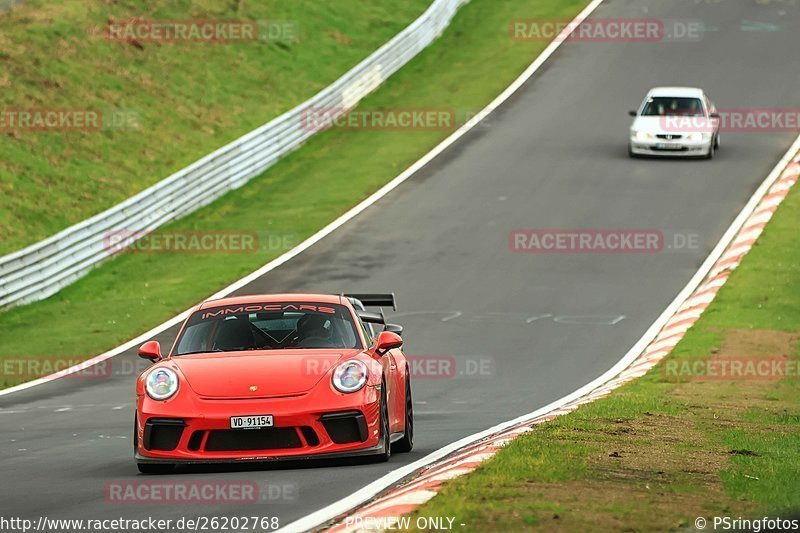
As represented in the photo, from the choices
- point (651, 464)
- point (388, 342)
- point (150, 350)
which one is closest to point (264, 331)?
point (150, 350)

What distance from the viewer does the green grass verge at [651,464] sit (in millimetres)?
7371

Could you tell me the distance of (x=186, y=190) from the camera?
102 ft

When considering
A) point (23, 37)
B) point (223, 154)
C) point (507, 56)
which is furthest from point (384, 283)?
point (507, 56)

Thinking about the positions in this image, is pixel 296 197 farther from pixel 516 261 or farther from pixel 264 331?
pixel 264 331

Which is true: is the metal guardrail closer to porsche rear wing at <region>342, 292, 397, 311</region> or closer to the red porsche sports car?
porsche rear wing at <region>342, 292, 397, 311</region>

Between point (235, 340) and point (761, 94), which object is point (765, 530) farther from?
point (761, 94)

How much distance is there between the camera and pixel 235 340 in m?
11.3

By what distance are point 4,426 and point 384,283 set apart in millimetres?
10878

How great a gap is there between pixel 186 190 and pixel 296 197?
2.78m

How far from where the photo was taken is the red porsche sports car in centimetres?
1011

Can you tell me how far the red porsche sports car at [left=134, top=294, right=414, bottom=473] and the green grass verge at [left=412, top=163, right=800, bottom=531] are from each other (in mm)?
1111

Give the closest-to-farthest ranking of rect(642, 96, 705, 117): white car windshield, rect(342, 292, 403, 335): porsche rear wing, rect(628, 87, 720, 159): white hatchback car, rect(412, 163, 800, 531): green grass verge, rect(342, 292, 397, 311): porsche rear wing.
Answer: rect(412, 163, 800, 531): green grass verge < rect(342, 292, 403, 335): porsche rear wing < rect(342, 292, 397, 311): porsche rear wing < rect(628, 87, 720, 159): white hatchback car < rect(642, 96, 705, 117): white car windshield

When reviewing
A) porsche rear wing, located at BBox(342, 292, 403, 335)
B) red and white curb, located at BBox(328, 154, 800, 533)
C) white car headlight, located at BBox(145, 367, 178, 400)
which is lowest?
red and white curb, located at BBox(328, 154, 800, 533)

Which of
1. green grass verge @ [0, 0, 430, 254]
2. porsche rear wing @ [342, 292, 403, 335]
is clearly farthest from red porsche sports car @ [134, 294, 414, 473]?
green grass verge @ [0, 0, 430, 254]
